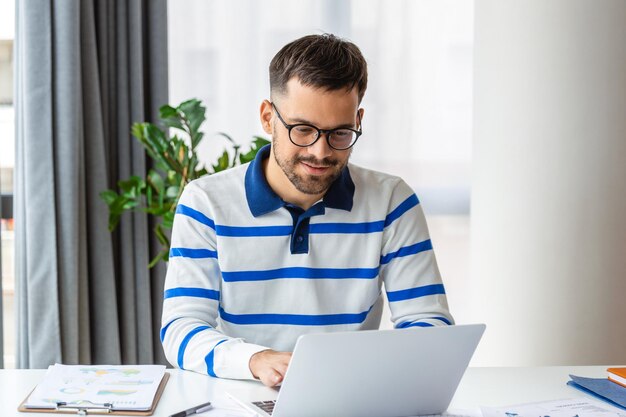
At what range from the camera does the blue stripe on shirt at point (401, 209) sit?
5.80ft

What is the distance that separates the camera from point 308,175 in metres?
1.63

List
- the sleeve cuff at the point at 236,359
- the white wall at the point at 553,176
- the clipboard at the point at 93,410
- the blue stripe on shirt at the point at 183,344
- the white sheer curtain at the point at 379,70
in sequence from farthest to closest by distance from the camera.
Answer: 1. the white sheer curtain at the point at 379,70
2. the white wall at the point at 553,176
3. the blue stripe on shirt at the point at 183,344
4. the sleeve cuff at the point at 236,359
5. the clipboard at the point at 93,410

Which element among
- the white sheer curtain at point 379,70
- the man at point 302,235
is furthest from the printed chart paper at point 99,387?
the white sheer curtain at point 379,70

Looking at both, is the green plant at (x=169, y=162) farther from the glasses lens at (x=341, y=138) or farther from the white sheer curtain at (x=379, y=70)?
the glasses lens at (x=341, y=138)

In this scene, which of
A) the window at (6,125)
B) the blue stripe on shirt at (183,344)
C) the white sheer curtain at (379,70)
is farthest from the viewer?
the white sheer curtain at (379,70)

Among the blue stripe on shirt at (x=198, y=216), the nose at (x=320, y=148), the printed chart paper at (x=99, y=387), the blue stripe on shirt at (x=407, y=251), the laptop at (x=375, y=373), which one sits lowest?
the printed chart paper at (x=99, y=387)

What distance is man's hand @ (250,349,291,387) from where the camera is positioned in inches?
54.2

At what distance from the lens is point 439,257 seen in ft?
11.2

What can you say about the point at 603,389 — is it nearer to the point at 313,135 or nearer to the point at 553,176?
the point at 313,135

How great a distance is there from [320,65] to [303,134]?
14 cm

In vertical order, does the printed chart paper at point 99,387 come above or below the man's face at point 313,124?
below

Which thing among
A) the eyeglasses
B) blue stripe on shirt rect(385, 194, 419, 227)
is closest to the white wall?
blue stripe on shirt rect(385, 194, 419, 227)

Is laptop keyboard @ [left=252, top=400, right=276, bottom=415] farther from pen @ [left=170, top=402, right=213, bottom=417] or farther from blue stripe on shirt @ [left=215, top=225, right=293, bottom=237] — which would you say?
blue stripe on shirt @ [left=215, top=225, right=293, bottom=237]

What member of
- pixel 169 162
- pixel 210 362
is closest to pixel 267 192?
pixel 210 362
